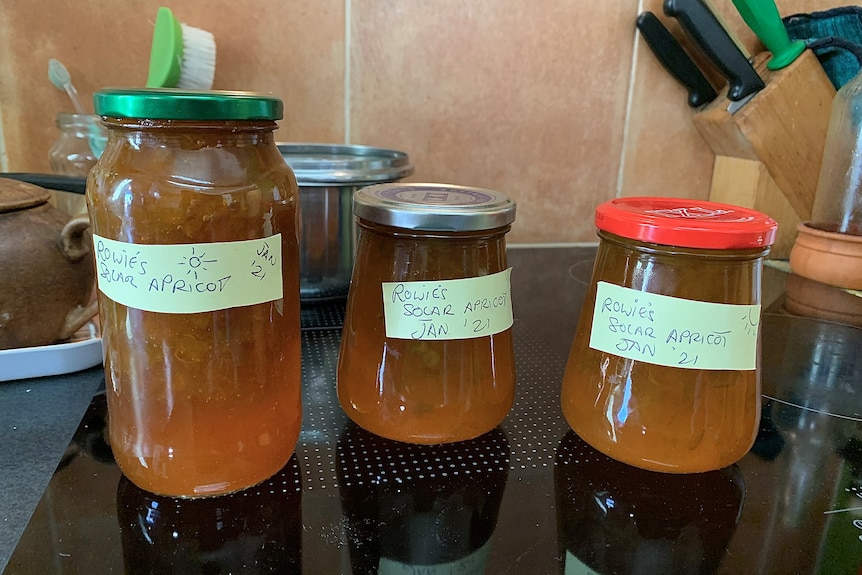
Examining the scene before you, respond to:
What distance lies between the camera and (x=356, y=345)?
501mm

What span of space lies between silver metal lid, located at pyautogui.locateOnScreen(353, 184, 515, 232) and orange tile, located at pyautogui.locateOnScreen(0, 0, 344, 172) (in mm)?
464

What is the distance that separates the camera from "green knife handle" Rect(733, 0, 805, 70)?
880 mm

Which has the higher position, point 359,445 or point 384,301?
point 384,301

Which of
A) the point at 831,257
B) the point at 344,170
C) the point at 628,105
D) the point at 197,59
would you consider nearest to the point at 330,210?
the point at 344,170

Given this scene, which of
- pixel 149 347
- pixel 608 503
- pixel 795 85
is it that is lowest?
pixel 608 503

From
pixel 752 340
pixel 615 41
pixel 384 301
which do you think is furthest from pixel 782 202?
pixel 384 301

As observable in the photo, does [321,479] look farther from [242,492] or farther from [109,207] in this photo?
[109,207]

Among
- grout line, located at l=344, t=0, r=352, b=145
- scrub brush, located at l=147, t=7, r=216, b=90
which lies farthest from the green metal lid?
grout line, located at l=344, t=0, r=352, b=145

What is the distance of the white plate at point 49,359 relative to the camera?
55 centimetres

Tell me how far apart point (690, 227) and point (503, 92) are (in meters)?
0.60

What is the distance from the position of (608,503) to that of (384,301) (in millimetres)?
→ 210

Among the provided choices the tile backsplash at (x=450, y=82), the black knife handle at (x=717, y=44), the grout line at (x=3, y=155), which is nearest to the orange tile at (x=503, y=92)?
the tile backsplash at (x=450, y=82)

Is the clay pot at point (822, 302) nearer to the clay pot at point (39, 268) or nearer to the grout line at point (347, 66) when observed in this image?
the grout line at point (347, 66)

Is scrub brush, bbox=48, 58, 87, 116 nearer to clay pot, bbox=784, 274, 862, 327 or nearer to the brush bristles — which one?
the brush bristles
